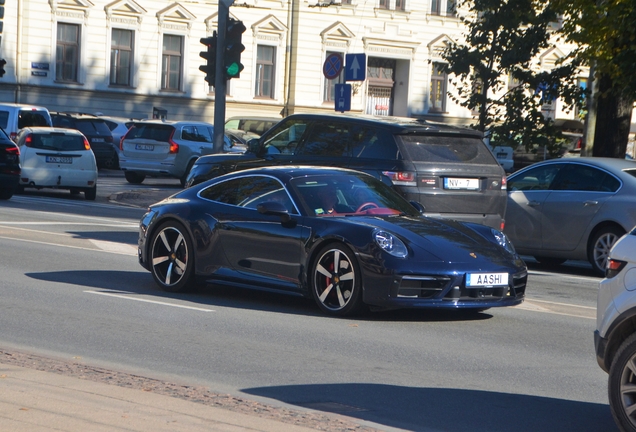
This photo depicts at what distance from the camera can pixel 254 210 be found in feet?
34.5

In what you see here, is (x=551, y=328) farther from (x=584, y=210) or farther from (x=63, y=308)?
(x=584, y=210)

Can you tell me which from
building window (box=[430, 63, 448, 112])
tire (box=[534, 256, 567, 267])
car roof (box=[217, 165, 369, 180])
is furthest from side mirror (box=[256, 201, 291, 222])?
building window (box=[430, 63, 448, 112])

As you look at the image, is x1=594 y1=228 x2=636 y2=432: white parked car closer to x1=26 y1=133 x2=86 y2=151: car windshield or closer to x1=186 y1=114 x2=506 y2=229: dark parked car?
x1=186 y1=114 x2=506 y2=229: dark parked car

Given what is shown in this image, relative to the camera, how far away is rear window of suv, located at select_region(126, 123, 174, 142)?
30.1 meters

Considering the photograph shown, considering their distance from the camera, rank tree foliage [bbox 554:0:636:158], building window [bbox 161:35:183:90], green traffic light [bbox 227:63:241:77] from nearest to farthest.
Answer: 1. tree foliage [bbox 554:0:636:158]
2. green traffic light [bbox 227:63:241:77]
3. building window [bbox 161:35:183:90]

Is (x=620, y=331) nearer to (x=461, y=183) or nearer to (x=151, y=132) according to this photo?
(x=461, y=183)

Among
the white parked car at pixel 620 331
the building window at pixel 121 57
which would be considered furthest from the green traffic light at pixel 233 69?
the building window at pixel 121 57

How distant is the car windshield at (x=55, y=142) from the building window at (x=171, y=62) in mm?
22576

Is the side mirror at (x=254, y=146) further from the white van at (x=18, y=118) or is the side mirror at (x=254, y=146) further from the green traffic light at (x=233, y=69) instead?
the white van at (x=18, y=118)

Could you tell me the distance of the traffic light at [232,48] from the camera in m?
21.2

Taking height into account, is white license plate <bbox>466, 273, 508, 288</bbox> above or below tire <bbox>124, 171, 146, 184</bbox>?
above

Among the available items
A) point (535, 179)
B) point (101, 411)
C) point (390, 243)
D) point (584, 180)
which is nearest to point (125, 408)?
point (101, 411)

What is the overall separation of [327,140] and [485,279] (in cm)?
495

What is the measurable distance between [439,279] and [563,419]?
9.91 feet
